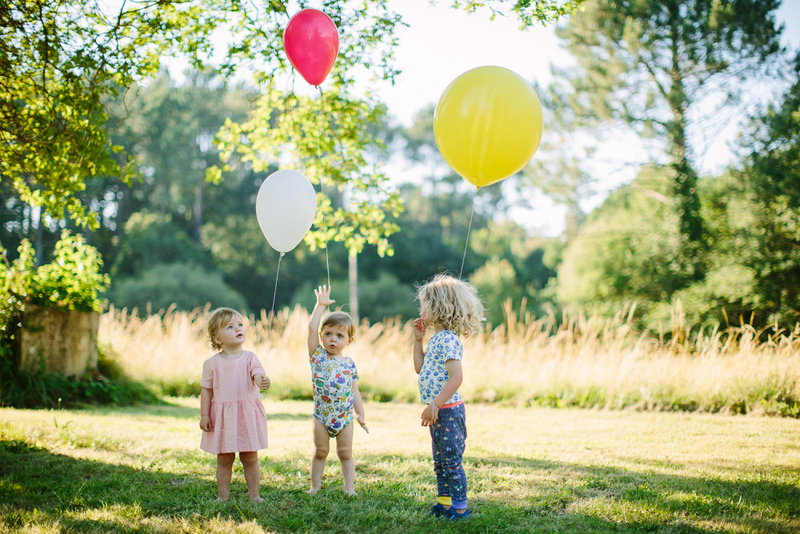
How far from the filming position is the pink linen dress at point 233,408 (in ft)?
10.3

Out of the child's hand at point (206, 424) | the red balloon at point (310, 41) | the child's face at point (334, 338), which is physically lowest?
the child's hand at point (206, 424)

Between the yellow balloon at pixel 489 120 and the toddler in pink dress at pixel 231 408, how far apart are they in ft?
6.05

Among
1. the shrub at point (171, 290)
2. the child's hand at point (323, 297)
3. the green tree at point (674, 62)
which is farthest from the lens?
the shrub at point (171, 290)

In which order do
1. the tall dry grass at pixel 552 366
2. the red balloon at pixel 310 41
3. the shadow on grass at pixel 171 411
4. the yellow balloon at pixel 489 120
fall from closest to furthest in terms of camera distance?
Result: the yellow balloon at pixel 489 120, the red balloon at pixel 310 41, the shadow on grass at pixel 171 411, the tall dry grass at pixel 552 366

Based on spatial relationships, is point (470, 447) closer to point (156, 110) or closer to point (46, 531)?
point (46, 531)

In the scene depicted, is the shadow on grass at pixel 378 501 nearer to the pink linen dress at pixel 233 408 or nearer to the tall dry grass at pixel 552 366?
the pink linen dress at pixel 233 408

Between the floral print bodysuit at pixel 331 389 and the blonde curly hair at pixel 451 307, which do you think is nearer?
the blonde curly hair at pixel 451 307

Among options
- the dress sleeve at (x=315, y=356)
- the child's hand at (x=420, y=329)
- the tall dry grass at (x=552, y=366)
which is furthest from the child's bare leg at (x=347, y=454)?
the tall dry grass at (x=552, y=366)

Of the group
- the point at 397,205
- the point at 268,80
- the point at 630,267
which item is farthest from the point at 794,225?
the point at 268,80

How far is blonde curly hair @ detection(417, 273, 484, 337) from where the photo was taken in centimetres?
313

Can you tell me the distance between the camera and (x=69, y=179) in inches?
173

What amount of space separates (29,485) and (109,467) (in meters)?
0.51

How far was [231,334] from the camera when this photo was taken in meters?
3.22

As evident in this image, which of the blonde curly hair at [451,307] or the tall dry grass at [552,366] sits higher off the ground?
the blonde curly hair at [451,307]
